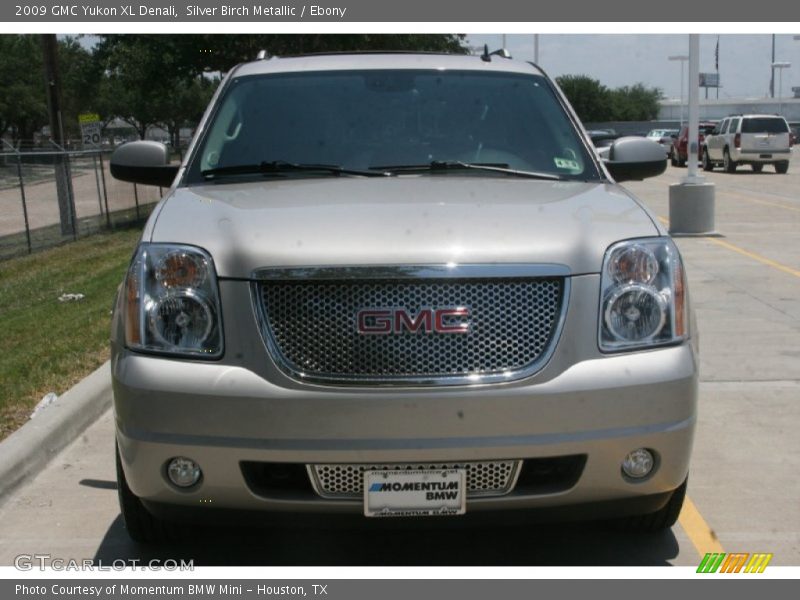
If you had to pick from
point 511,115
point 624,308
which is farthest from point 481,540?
→ point 511,115

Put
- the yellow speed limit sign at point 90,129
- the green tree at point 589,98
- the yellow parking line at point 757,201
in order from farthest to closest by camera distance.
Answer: the green tree at point 589,98 < the yellow speed limit sign at point 90,129 < the yellow parking line at point 757,201

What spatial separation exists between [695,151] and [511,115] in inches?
478

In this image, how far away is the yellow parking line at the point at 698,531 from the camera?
4258 mm

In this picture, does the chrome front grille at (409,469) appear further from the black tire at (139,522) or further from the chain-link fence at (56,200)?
the chain-link fence at (56,200)

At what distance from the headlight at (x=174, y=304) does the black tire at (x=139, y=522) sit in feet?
1.89

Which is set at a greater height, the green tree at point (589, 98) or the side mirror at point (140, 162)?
the side mirror at point (140, 162)

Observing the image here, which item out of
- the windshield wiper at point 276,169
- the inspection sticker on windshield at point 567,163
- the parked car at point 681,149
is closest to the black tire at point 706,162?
the parked car at point 681,149

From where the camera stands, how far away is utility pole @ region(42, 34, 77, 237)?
18.9 m

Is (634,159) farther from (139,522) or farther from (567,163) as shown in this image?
(139,522)

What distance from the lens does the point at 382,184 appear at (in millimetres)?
4359

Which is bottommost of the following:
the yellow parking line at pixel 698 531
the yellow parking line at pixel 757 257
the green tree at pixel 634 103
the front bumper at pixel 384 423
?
the green tree at pixel 634 103

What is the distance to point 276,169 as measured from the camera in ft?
15.5

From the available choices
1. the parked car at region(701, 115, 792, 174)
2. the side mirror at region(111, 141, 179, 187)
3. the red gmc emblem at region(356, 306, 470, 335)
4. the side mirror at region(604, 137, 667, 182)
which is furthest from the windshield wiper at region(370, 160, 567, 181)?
the parked car at region(701, 115, 792, 174)

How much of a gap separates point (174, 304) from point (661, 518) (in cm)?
194
